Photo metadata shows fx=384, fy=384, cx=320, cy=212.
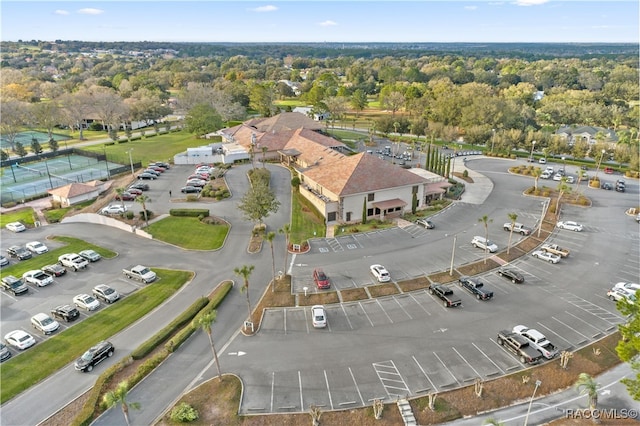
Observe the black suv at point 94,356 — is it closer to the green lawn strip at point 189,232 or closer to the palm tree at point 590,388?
the green lawn strip at point 189,232

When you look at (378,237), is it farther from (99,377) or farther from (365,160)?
(99,377)

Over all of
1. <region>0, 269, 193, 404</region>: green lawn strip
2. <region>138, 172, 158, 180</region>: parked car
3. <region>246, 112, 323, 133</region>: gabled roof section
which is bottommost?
<region>0, 269, 193, 404</region>: green lawn strip

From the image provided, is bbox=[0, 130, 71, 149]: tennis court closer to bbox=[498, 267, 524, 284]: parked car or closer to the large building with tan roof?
the large building with tan roof

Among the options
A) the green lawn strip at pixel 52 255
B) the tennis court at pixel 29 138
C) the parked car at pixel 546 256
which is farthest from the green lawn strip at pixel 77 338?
the tennis court at pixel 29 138

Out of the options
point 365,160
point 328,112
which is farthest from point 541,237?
point 328,112

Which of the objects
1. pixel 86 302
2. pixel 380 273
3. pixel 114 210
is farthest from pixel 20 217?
pixel 380 273

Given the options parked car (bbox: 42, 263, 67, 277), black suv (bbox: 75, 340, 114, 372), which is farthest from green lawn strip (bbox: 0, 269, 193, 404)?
parked car (bbox: 42, 263, 67, 277)

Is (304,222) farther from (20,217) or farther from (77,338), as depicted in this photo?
(20,217)
